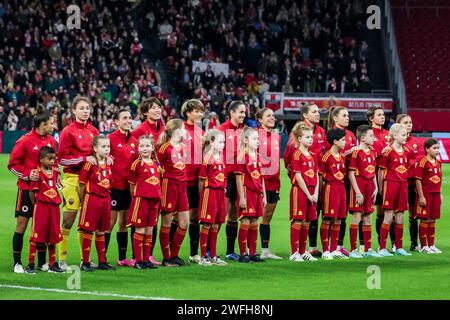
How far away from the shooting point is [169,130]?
525 inches

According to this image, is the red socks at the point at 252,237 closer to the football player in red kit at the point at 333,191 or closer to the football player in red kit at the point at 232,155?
the football player in red kit at the point at 232,155

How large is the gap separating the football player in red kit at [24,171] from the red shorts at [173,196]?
5.27 feet

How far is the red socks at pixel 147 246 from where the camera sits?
1308 centimetres

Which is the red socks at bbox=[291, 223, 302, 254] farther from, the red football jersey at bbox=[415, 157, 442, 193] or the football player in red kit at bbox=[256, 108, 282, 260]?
the red football jersey at bbox=[415, 157, 442, 193]

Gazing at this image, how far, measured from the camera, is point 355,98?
37.4m

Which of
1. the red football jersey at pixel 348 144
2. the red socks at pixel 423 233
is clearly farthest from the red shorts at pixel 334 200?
the red socks at pixel 423 233

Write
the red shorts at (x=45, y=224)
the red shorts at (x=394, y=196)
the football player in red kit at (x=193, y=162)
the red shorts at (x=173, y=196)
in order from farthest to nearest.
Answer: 1. the red shorts at (x=394, y=196)
2. the football player in red kit at (x=193, y=162)
3. the red shorts at (x=173, y=196)
4. the red shorts at (x=45, y=224)

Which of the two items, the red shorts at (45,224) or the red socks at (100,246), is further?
the red socks at (100,246)

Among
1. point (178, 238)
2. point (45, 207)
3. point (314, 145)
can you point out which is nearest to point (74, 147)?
point (45, 207)

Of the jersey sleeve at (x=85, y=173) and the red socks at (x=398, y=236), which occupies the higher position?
the jersey sleeve at (x=85, y=173)

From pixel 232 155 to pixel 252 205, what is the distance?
0.73m

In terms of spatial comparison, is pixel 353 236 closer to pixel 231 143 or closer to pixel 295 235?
pixel 295 235
